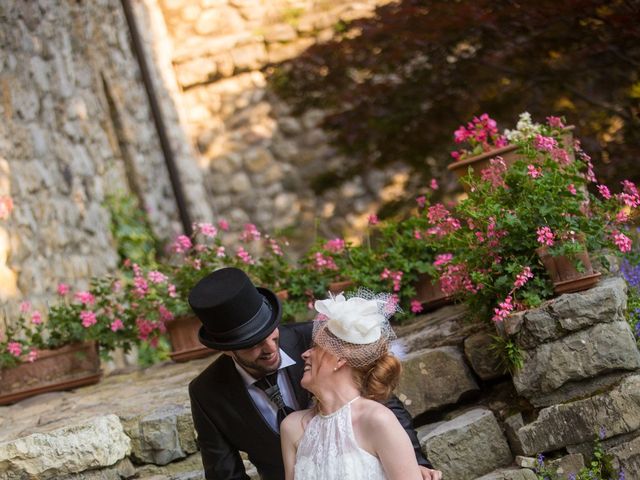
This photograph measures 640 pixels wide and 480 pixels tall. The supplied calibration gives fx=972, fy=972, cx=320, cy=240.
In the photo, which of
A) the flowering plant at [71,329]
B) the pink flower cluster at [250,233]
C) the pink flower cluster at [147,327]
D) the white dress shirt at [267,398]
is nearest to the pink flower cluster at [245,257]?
the pink flower cluster at [250,233]

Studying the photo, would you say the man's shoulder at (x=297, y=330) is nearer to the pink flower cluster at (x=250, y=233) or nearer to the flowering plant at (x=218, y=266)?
the flowering plant at (x=218, y=266)

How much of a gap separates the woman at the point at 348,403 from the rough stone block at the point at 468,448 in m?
0.68

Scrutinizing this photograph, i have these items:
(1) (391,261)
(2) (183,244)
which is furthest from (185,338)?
(1) (391,261)

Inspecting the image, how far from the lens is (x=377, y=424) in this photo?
96.0 inches

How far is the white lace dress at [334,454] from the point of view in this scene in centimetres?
243

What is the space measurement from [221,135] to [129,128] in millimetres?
1281

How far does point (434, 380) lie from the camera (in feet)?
11.5

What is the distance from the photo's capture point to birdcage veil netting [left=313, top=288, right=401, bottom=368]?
8.32 feet

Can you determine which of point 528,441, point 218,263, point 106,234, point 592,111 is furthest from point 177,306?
point 592,111

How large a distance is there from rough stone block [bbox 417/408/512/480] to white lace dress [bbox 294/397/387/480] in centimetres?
75

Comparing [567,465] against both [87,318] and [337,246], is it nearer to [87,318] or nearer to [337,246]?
[337,246]

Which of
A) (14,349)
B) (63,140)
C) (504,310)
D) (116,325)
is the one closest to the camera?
(504,310)

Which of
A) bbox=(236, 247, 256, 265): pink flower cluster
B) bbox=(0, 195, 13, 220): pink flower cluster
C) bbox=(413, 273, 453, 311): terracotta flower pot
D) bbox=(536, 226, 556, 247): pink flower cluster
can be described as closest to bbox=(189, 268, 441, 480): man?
bbox=(536, 226, 556, 247): pink flower cluster

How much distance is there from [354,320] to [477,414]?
3.24ft
